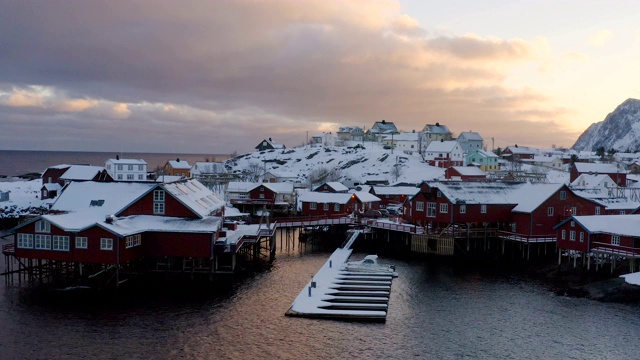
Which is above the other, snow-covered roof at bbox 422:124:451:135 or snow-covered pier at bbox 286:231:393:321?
snow-covered roof at bbox 422:124:451:135

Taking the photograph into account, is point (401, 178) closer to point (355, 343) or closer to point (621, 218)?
point (621, 218)

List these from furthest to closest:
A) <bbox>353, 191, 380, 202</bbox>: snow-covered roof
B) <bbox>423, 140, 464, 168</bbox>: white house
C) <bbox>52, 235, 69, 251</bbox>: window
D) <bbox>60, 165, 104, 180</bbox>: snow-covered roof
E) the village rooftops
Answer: <bbox>423, 140, 464, 168</bbox>: white house → <bbox>60, 165, 104, 180</bbox>: snow-covered roof → <bbox>353, 191, 380, 202</bbox>: snow-covered roof → the village rooftops → <bbox>52, 235, 69, 251</bbox>: window

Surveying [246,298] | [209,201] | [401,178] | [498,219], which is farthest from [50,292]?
[401,178]

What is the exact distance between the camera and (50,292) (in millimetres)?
39750

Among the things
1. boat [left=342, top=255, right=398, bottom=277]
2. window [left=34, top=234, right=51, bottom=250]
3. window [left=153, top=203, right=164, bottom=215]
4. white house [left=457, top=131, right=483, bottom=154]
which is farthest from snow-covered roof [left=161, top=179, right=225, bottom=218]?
white house [left=457, top=131, right=483, bottom=154]

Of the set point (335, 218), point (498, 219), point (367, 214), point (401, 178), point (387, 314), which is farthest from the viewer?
point (401, 178)

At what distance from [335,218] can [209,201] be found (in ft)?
64.1

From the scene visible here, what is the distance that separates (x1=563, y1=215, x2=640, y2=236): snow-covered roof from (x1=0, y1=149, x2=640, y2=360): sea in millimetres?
7500

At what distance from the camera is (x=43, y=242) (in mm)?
41656

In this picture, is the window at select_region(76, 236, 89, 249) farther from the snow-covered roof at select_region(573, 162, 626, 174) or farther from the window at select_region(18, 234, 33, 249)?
the snow-covered roof at select_region(573, 162, 626, 174)

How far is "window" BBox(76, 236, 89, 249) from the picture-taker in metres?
40.9

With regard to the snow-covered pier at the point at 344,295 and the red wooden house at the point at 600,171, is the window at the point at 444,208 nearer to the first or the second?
the snow-covered pier at the point at 344,295

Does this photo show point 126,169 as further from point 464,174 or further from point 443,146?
point 443,146

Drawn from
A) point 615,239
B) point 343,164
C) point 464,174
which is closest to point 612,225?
point 615,239
